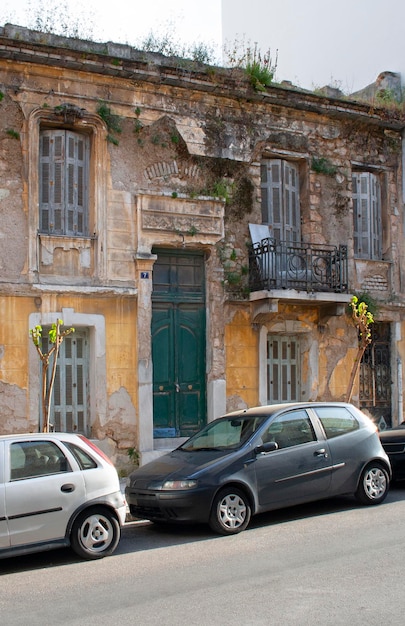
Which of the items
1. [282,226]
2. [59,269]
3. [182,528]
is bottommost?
[182,528]

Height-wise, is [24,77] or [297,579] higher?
[24,77]

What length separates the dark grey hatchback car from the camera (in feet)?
27.7

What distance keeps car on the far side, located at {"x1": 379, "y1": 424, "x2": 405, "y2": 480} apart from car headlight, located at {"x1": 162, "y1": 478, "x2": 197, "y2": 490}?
3934 millimetres

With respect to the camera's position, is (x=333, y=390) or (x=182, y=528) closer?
(x=182, y=528)

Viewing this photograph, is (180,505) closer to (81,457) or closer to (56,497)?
(81,457)

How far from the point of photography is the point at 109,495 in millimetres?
7844

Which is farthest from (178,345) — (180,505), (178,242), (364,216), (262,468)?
(180,505)

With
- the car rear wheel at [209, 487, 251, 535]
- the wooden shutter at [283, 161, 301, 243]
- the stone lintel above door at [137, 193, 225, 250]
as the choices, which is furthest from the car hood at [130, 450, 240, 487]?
the wooden shutter at [283, 161, 301, 243]

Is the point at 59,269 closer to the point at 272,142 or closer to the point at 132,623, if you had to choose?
the point at 272,142

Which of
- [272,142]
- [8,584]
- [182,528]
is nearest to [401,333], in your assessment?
[272,142]

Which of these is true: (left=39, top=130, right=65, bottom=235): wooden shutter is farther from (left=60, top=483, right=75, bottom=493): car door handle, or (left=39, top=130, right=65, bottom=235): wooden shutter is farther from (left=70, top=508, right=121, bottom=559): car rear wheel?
(left=70, top=508, right=121, bottom=559): car rear wheel

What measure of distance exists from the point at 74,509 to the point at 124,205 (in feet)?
22.7

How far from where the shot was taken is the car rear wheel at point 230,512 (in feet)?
27.6

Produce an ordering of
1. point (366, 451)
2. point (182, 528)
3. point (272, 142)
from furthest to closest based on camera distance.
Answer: point (272, 142), point (366, 451), point (182, 528)
